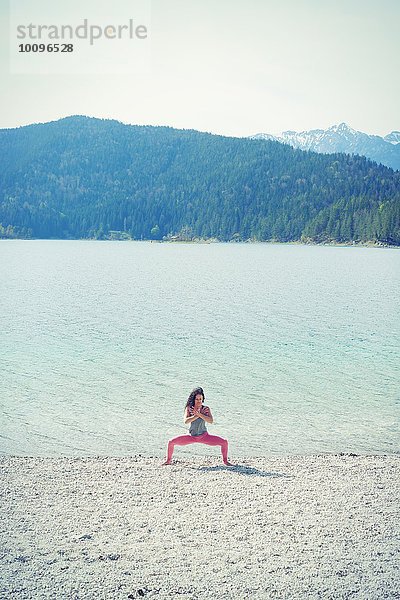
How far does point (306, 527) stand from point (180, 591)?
3.10 meters

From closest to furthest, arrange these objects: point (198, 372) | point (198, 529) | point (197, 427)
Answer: point (198, 529) → point (197, 427) → point (198, 372)

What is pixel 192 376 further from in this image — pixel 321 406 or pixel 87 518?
pixel 87 518

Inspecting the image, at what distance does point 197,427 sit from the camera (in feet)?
48.0

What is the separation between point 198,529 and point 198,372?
14.9m

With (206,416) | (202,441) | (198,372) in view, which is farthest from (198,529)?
(198,372)

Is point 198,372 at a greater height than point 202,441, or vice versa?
point 202,441

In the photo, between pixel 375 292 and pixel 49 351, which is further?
pixel 375 292

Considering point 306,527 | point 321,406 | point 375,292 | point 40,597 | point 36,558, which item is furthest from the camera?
point 375,292

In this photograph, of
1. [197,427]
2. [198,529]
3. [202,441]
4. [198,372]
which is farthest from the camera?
[198,372]

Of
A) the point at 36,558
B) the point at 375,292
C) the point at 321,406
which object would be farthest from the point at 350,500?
the point at 375,292

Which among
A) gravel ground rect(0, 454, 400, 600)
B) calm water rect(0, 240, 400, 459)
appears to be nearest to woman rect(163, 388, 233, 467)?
gravel ground rect(0, 454, 400, 600)

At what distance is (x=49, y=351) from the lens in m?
29.7

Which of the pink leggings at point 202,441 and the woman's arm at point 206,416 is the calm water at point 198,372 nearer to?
the pink leggings at point 202,441

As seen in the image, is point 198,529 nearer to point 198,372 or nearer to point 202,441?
point 202,441
